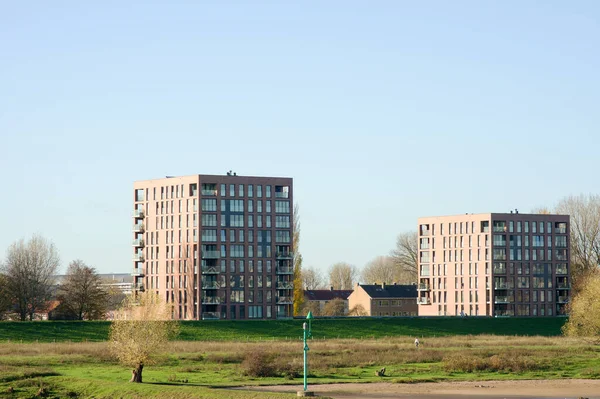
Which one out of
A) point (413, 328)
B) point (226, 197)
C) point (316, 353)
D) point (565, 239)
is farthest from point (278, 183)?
point (316, 353)

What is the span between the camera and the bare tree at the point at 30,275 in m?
146

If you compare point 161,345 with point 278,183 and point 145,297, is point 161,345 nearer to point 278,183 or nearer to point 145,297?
point 145,297

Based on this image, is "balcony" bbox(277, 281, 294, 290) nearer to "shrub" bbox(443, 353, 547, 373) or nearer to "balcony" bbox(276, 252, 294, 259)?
"balcony" bbox(276, 252, 294, 259)

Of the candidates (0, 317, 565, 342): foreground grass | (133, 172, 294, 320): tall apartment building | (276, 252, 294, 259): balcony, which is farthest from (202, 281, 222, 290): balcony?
(0, 317, 565, 342): foreground grass

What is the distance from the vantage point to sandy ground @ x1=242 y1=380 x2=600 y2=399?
70125mm

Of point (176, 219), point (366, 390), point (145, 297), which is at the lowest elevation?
point (366, 390)

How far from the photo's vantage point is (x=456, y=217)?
19212cm

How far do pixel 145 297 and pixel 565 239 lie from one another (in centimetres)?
11927

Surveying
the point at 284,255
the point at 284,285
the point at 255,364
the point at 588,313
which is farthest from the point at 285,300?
the point at 255,364

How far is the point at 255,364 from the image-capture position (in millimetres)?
83250

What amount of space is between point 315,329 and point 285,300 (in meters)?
24.9

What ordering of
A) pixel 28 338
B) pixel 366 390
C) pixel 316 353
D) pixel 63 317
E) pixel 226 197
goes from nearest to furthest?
pixel 366 390 → pixel 316 353 → pixel 28 338 → pixel 63 317 → pixel 226 197

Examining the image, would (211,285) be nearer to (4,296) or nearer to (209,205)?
(209,205)

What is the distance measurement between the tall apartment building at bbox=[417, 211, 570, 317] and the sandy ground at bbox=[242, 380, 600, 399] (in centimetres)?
10285
